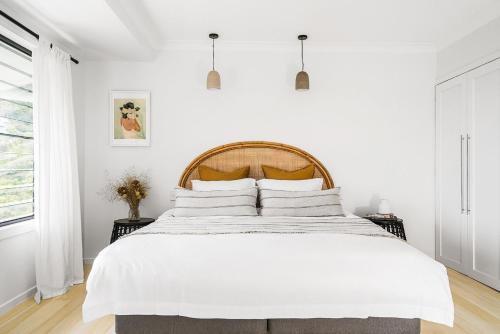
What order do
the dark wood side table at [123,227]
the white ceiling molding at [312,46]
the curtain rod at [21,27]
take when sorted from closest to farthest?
the curtain rod at [21,27], the dark wood side table at [123,227], the white ceiling molding at [312,46]

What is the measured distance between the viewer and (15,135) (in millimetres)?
3031

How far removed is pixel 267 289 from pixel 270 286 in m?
0.02

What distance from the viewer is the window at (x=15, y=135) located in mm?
2926

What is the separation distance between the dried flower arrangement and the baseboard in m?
1.06

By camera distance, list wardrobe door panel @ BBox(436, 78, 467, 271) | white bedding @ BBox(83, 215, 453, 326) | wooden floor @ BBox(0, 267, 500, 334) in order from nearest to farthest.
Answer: white bedding @ BBox(83, 215, 453, 326), wooden floor @ BBox(0, 267, 500, 334), wardrobe door panel @ BBox(436, 78, 467, 271)

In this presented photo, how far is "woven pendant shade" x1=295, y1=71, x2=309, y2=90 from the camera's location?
12.9 ft

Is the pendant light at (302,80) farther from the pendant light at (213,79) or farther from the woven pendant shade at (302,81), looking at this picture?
the pendant light at (213,79)

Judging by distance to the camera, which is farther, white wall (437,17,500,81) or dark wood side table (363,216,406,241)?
dark wood side table (363,216,406,241)

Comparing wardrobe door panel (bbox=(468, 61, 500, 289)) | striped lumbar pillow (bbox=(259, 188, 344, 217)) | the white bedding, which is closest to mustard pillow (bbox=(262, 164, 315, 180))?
striped lumbar pillow (bbox=(259, 188, 344, 217))

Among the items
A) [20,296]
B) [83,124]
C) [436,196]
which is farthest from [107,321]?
[436,196]

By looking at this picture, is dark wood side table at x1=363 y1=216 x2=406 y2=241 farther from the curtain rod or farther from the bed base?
the curtain rod

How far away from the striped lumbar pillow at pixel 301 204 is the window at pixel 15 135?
206cm

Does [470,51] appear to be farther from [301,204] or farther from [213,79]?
[213,79]

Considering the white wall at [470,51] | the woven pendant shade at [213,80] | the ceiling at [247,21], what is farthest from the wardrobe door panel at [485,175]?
the woven pendant shade at [213,80]
